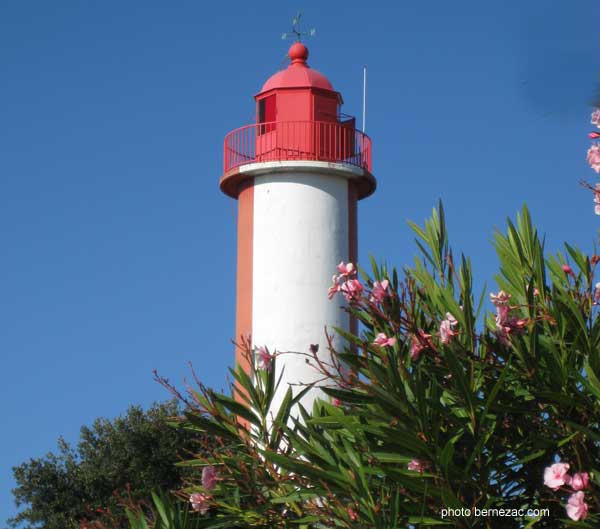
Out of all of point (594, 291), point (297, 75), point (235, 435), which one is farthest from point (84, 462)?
point (594, 291)

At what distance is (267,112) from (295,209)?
222 centimetres

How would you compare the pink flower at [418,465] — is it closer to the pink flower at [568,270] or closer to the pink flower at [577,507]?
the pink flower at [577,507]

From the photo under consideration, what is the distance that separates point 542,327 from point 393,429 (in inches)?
Answer: 54.1

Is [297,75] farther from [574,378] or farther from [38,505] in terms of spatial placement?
[574,378]

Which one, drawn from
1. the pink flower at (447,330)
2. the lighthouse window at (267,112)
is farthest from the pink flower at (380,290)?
the lighthouse window at (267,112)

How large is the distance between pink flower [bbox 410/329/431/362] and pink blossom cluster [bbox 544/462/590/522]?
1158 mm

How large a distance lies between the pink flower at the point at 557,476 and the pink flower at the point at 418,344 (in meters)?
1.17

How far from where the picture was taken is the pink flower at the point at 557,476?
21.9ft

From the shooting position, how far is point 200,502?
8.26 metres

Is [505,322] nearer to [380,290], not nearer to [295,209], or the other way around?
[380,290]

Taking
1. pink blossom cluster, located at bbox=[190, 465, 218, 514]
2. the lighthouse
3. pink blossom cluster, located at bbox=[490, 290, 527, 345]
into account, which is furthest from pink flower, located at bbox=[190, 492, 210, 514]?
the lighthouse

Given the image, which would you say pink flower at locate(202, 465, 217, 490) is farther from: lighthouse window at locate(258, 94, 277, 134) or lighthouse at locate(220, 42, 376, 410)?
lighthouse window at locate(258, 94, 277, 134)

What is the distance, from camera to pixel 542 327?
7.67 meters

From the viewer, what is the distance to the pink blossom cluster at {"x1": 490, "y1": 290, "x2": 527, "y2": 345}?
742 centimetres
